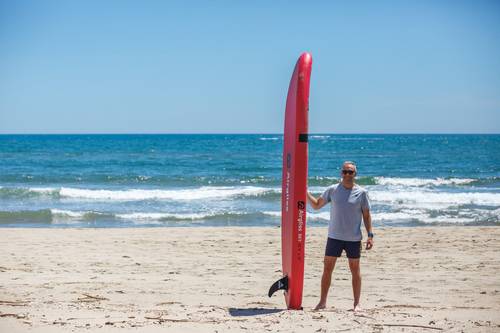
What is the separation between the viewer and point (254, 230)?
10531 mm

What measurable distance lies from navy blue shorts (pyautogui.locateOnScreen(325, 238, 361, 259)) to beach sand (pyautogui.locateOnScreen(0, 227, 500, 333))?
452mm

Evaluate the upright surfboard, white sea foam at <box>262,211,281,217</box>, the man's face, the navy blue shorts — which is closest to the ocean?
white sea foam at <box>262,211,281,217</box>

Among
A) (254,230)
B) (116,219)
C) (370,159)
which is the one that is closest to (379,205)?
(254,230)

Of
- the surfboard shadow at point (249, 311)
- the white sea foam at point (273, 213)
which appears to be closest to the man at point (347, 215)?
the surfboard shadow at point (249, 311)

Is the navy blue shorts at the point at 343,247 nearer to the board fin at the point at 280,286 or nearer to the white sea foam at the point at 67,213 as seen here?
the board fin at the point at 280,286

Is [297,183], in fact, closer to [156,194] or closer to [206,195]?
[206,195]

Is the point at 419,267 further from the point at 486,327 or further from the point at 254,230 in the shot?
the point at 254,230

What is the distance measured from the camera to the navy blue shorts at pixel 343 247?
15.5ft

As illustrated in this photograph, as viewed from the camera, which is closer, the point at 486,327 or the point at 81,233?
the point at 486,327

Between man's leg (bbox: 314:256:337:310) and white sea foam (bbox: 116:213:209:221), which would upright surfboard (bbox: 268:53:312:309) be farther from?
white sea foam (bbox: 116:213:209:221)

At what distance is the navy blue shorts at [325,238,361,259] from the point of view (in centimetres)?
473

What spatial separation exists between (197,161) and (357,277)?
28.4 metres

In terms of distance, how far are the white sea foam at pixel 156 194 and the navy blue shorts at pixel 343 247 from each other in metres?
11.8

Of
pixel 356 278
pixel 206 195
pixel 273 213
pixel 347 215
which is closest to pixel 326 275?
pixel 356 278
